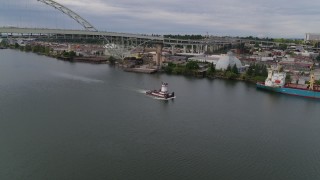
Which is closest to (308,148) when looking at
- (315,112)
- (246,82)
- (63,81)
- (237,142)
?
(237,142)

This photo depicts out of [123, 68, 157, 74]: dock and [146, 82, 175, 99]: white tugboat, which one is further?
[123, 68, 157, 74]: dock

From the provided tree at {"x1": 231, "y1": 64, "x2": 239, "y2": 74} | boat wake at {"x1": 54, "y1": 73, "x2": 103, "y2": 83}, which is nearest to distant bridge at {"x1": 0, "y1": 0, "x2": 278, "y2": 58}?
boat wake at {"x1": 54, "y1": 73, "x2": 103, "y2": 83}

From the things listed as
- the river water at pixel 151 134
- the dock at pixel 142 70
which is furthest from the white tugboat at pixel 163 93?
the dock at pixel 142 70

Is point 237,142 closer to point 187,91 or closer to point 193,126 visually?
point 193,126

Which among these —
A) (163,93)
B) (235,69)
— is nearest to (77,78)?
Result: (163,93)

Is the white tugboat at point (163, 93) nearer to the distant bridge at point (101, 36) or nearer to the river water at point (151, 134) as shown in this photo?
the river water at point (151, 134)

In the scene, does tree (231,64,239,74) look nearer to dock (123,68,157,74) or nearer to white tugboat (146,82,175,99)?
dock (123,68,157,74)

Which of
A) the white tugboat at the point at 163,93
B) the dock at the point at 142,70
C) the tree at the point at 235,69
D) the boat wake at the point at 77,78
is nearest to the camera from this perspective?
the white tugboat at the point at 163,93

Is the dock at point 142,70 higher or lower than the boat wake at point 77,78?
higher

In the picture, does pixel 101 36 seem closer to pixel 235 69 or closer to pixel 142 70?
pixel 142 70
